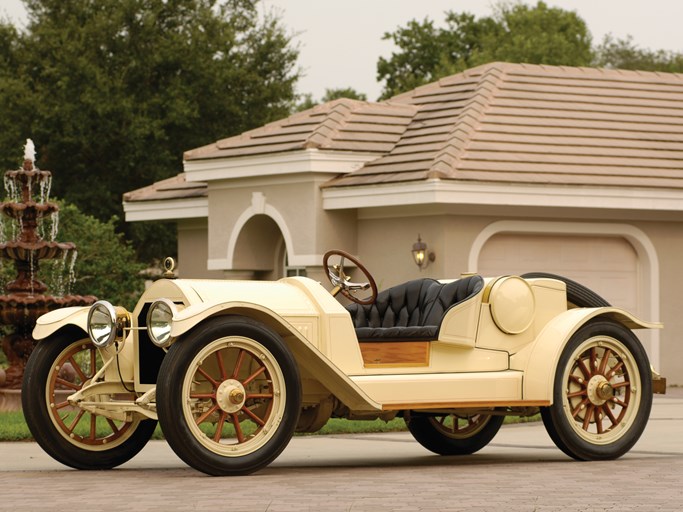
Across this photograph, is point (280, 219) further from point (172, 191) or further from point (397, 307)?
point (397, 307)

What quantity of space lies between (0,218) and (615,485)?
→ 17.3 meters

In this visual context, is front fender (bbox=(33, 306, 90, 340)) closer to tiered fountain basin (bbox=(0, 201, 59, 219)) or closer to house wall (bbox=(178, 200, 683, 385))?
tiered fountain basin (bbox=(0, 201, 59, 219))

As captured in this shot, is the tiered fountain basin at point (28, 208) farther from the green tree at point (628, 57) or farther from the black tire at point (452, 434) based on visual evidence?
the green tree at point (628, 57)

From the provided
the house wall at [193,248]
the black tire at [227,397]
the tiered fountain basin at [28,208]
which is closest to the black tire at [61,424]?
the black tire at [227,397]

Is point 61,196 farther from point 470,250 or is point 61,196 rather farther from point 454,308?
point 454,308

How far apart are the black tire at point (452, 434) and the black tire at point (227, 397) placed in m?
2.34

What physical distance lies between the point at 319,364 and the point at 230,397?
0.71 metres

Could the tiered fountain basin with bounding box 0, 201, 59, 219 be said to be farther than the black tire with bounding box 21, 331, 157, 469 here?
Yes

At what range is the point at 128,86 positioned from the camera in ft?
123

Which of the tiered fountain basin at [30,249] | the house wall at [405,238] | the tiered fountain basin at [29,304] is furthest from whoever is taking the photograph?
the house wall at [405,238]

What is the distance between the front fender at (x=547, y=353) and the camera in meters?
10.0

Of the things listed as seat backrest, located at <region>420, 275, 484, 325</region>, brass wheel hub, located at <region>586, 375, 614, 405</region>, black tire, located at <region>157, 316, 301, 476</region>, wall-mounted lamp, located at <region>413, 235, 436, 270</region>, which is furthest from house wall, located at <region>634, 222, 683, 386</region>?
black tire, located at <region>157, 316, 301, 476</region>

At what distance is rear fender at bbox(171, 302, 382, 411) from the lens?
8711 mm

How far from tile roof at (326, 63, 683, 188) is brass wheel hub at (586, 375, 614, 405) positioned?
9773 mm
